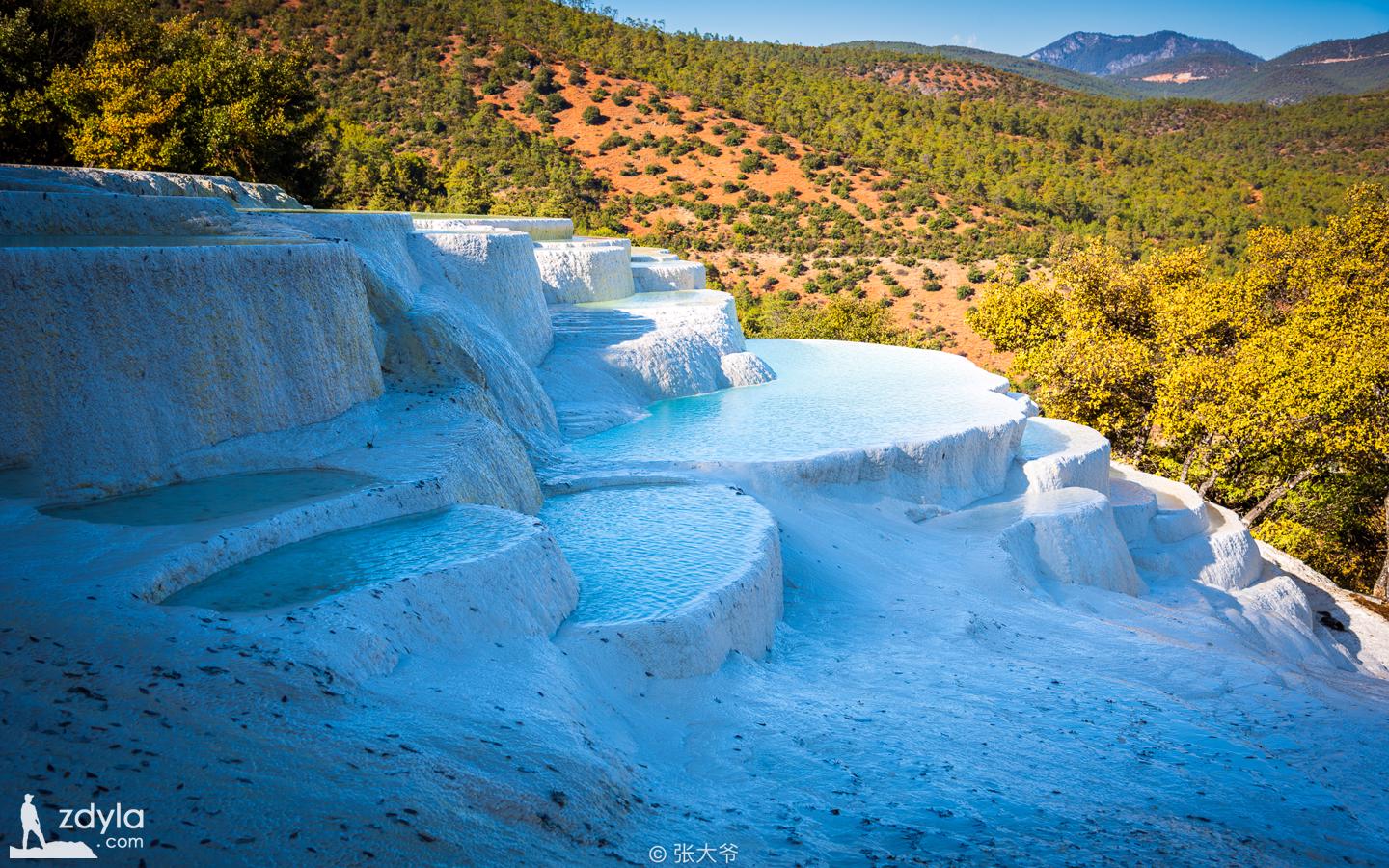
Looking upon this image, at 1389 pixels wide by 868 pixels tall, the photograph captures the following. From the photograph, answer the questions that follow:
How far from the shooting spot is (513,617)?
20.0 feet

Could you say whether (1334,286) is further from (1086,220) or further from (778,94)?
(778,94)

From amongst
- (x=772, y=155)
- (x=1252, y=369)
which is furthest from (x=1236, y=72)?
(x=1252, y=369)

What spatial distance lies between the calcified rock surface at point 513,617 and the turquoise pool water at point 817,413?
6.9 inches

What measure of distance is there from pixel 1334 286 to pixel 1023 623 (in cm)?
1859

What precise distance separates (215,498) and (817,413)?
28.4 feet

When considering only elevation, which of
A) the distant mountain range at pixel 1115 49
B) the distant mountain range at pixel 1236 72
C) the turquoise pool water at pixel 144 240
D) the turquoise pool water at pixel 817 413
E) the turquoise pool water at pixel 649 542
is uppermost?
the distant mountain range at pixel 1115 49

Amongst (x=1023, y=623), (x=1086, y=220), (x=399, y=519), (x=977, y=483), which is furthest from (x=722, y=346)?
(x=1086, y=220)

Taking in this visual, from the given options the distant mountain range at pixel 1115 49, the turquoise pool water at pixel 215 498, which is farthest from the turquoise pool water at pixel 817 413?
the distant mountain range at pixel 1115 49

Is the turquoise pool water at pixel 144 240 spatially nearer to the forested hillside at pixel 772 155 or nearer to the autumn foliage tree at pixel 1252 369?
the forested hillside at pixel 772 155

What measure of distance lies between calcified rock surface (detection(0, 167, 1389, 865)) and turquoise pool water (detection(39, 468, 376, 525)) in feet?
0.13

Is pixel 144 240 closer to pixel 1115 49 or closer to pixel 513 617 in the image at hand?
pixel 513 617

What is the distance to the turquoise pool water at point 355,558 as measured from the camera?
5460 mm

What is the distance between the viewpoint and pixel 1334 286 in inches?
865

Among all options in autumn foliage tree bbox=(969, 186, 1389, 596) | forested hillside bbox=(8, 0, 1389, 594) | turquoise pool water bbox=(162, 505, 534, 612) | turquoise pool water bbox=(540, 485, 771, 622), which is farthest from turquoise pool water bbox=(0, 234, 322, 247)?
autumn foliage tree bbox=(969, 186, 1389, 596)
